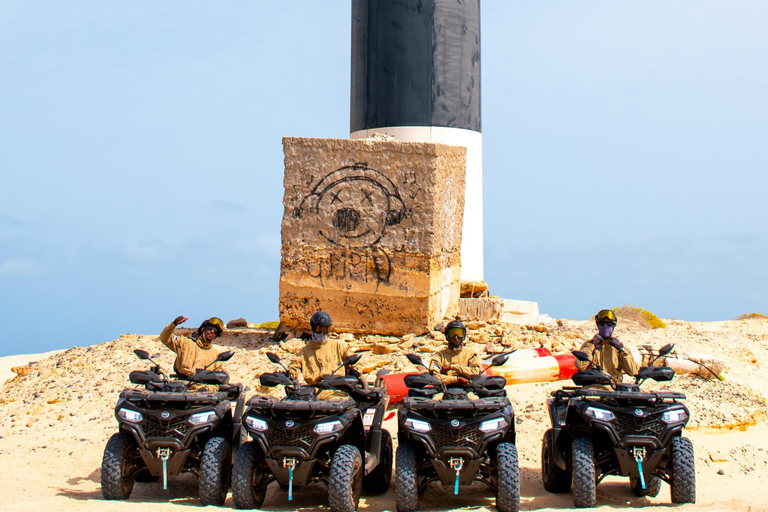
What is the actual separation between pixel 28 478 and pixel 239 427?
3201 millimetres

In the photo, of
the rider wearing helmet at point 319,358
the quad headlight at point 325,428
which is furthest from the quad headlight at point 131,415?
the quad headlight at point 325,428

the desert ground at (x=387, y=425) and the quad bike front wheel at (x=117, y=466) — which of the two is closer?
the quad bike front wheel at (x=117, y=466)

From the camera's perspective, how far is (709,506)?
8750 millimetres

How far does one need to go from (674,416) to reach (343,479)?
120 inches

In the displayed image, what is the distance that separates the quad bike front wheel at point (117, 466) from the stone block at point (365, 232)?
7146mm

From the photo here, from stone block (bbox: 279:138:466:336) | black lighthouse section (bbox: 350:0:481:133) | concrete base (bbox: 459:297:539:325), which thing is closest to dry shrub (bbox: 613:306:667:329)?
concrete base (bbox: 459:297:539:325)

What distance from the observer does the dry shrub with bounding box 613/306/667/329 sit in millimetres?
21969

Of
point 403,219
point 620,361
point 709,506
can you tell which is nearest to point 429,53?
point 403,219

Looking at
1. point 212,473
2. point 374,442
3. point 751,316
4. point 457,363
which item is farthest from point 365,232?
point 751,316

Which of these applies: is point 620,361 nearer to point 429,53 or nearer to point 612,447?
point 612,447

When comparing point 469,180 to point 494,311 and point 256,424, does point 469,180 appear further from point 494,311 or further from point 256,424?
point 256,424

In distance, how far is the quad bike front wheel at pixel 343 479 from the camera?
7.98 metres

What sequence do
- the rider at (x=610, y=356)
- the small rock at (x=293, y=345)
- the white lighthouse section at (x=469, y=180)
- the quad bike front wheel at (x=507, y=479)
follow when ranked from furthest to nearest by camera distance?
1. the white lighthouse section at (x=469, y=180)
2. the small rock at (x=293, y=345)
3. the rider at (x=610, y=356)
4. the quad bike front wheel at (x=507, y=479)

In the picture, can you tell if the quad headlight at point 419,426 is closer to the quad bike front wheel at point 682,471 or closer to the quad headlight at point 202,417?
the quad headlight at point 202,417
